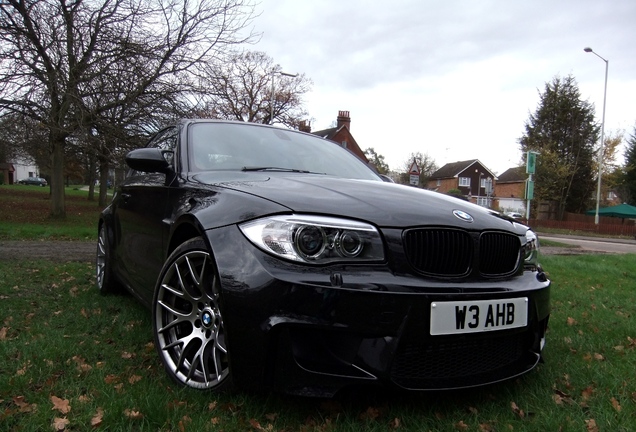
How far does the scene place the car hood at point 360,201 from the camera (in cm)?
212

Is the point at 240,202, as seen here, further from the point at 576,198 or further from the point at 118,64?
the point at 576,198

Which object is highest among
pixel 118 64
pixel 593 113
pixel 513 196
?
pixel 593 113

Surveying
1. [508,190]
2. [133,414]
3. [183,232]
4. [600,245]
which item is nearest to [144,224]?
[183,232]

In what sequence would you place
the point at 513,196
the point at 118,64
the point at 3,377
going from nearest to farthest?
the point at 3,377 < the point at 118,64 < the point at 513,196

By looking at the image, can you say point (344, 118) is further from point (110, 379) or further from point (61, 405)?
point (61, 405)

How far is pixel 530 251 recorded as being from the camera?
8.81ft

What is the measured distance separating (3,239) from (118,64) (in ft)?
17.8

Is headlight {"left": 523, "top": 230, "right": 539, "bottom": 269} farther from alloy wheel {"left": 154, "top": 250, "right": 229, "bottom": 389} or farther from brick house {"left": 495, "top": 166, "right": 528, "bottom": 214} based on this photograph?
brick house {"left": 495, "top": 166, "right": 528, "bottom": 214}

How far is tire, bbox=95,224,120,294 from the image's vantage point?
4.37 m

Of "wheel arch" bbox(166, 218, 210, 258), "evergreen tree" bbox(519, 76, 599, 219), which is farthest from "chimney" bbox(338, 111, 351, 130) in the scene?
"wheel arch" bbox(166, 218, 210, 258)

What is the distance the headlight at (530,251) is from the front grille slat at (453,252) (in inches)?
12.1

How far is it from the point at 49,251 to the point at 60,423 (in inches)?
269

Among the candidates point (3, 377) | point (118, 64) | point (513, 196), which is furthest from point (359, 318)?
point (513, 196)

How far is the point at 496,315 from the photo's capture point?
214 centimetres
